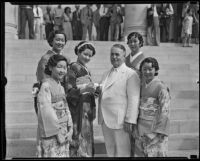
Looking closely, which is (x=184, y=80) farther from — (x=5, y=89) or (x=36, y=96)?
(x=5, y=89)

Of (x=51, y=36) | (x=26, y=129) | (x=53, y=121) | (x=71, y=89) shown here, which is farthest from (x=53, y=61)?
(x=26, y=129)

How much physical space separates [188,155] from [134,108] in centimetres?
125

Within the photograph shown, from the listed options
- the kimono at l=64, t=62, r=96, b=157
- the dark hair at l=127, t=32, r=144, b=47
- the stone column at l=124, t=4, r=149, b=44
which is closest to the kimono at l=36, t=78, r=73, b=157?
the kimono at l=64, t=62, r=96, b=157

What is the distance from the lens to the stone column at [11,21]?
651 cm

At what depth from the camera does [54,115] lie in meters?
6.19

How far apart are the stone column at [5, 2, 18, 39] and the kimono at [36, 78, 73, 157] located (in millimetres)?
982

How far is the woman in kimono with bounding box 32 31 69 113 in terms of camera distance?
6305 mm

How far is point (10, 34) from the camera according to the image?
666cm

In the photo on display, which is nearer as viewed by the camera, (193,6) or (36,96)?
(36,96)

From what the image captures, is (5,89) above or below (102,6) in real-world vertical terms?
below

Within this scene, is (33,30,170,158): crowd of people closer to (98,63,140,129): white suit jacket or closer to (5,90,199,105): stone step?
(98,63,140,129): white suit jacket

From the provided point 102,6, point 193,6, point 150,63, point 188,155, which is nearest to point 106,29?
point 102,6

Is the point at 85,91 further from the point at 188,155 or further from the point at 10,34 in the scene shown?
the point at 188,155

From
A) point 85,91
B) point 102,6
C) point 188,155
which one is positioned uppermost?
point 102,6
